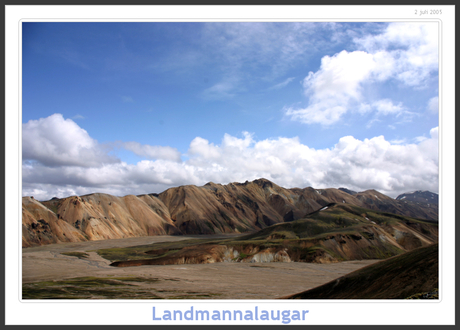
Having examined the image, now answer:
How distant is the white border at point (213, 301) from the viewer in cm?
855

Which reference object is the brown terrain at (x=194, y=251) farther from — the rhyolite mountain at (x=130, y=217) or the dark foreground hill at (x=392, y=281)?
the rhyolite mountain at (x=130, y=217)

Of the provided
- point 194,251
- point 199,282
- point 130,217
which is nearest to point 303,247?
point 194,251

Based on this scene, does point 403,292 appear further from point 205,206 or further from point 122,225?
point 205,206

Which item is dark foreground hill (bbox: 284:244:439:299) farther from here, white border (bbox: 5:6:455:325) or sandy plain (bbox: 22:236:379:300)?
sandy plain (bbox: 22:236:379:300)

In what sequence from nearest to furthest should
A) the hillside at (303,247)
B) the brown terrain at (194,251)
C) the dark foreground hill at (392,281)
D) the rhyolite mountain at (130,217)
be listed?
the dark foreground hill at (392,281) < the brown terrain at (194,251) < the hillside at (303,247) < the rhyolite mountain at (130,217)

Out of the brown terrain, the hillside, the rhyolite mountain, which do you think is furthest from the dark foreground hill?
the rhyolite mountain

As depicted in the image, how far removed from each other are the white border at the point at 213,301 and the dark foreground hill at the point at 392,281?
1.95 m

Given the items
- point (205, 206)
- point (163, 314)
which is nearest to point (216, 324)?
point (163, 314)

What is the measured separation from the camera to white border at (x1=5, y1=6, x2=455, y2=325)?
855cm

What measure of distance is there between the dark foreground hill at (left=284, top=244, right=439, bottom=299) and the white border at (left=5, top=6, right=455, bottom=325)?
6.39 ft

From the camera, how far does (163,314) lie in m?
8.51

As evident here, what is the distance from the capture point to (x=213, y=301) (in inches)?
344

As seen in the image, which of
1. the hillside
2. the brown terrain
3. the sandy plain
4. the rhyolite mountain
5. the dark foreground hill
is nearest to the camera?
the dark foreground hill

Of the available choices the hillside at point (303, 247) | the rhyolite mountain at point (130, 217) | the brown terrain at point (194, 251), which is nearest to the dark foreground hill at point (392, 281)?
the brown terrain at point (194, 251)
